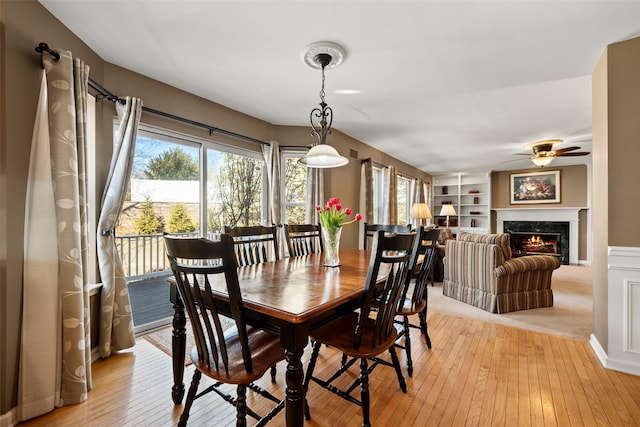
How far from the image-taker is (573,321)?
327cm

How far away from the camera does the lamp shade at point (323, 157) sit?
232cm

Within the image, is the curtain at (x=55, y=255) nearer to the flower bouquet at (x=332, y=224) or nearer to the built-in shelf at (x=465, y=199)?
the flower bouquet at (x=332, y=224)

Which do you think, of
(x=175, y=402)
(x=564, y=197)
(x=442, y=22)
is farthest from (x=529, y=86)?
(x=564, y=197)

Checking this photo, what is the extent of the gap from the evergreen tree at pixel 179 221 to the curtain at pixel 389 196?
3823 mm

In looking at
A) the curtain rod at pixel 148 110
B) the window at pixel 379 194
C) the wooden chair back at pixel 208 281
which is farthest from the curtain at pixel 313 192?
the wooden chair back at pixel 208 281

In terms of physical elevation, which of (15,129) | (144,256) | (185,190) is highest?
(15,129)

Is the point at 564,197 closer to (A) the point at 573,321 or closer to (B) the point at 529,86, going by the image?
(A) the point at 573,321

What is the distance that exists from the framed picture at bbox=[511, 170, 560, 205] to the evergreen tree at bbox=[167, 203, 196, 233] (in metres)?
8.46

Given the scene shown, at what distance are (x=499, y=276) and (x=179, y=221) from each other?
152 inches

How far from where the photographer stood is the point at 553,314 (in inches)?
138

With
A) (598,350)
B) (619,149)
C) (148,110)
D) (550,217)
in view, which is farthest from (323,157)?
(550,217)

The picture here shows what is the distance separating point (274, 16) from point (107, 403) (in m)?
2.73

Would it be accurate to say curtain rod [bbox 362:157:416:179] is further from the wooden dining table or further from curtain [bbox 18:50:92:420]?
curtain [bbox 18:50:92:420]

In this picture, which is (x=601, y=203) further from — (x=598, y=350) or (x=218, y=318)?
(x=218, y=318)
